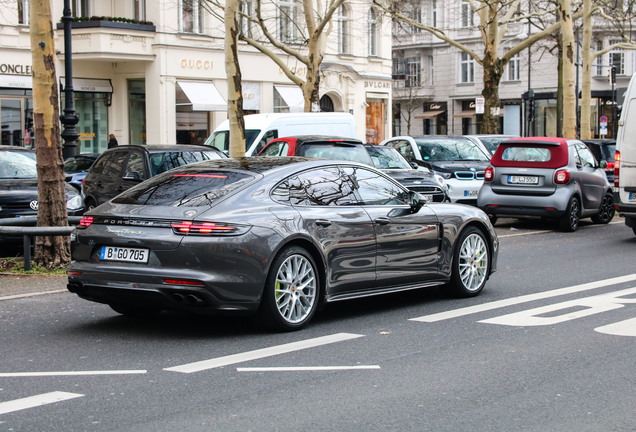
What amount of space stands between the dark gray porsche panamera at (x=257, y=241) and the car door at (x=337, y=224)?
0.01 meters

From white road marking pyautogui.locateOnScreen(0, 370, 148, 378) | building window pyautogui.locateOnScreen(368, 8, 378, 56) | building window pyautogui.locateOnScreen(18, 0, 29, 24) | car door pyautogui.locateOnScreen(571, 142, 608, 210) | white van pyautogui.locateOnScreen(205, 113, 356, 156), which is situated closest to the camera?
white road marking pyautogui.locateOnScreen(0, 370, 148, 378)

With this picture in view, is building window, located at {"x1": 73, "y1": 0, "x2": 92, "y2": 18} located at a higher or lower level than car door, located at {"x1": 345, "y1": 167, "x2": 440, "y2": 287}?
higher

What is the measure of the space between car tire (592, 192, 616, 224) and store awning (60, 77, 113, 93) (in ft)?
72.9

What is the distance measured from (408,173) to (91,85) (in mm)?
21043

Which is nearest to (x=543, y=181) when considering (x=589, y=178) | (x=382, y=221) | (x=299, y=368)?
(x=589, y=178)

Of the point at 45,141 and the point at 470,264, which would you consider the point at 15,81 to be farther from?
the point at 470,264

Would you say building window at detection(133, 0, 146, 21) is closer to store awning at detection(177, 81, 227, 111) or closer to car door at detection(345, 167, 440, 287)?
store awning at detection(177, 81, 227, 111)

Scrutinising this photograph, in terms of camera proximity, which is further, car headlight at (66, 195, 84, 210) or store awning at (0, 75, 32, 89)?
store awning at (0, 75, 32, 89)

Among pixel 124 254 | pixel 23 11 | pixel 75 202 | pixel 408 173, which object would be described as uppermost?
pixel 23 11

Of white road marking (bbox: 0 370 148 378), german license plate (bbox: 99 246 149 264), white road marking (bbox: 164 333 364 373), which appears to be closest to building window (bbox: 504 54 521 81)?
white road marking (bbox: 164 333 364 373)

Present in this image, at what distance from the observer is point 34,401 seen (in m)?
5.64

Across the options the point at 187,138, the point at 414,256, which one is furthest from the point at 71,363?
the point at 187,138

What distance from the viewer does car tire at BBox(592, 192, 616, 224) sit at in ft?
62.8

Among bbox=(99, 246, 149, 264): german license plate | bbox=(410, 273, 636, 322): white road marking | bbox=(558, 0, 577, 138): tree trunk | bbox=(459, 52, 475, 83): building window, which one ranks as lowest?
bbox=(410, 273, 636, 322): white road marking
